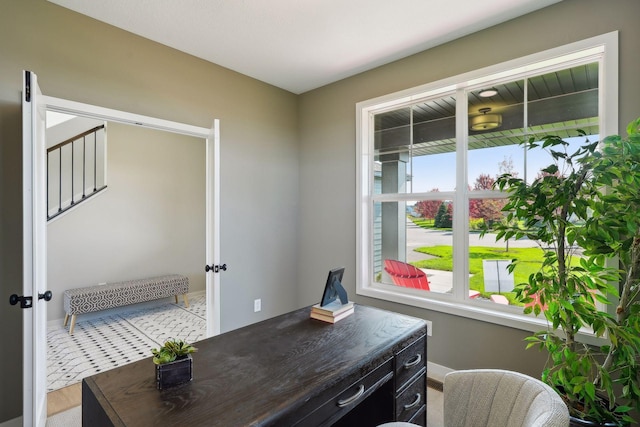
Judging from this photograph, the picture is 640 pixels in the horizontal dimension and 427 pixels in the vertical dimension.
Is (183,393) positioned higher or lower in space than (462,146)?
lower

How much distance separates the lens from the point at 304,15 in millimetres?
2186

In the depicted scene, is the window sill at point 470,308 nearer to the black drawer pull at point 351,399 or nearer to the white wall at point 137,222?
the black drawer pull at point 351,399

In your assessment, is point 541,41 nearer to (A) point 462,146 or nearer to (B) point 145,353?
(A) point 462,146

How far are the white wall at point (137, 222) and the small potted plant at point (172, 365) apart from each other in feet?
12.7

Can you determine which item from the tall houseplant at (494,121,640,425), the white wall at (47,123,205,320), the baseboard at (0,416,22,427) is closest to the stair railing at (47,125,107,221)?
the white wall at (47,123,205,320)

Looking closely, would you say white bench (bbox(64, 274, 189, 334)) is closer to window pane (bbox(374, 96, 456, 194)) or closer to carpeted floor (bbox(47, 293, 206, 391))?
carpeted floor (bbox(47, 293, 206, 391))

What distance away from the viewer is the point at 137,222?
15.7 feet

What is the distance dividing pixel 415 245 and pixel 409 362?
4.75 ft

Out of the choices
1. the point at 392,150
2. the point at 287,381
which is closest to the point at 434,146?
the point at 392,150

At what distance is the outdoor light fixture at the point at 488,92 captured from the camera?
8.08 ft

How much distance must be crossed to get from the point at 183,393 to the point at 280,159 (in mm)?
2742

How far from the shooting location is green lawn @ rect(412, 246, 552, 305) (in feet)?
7.54

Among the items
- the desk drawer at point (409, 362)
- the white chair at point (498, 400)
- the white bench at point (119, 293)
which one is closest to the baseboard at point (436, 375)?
the desk drawer at point (409, 362)

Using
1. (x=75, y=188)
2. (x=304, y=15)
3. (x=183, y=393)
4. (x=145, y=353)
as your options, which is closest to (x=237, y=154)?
(x=304, y=15)
